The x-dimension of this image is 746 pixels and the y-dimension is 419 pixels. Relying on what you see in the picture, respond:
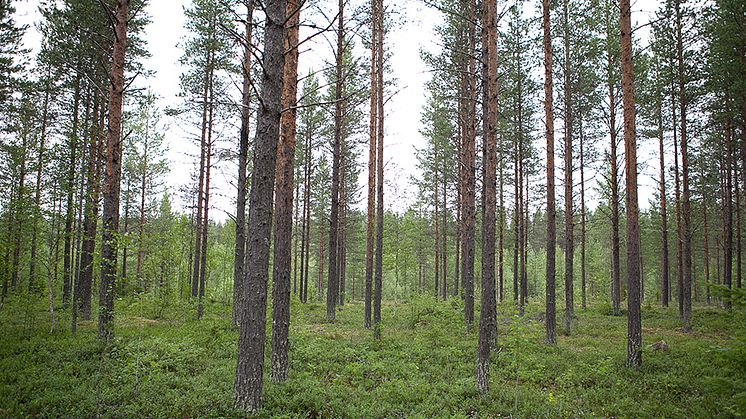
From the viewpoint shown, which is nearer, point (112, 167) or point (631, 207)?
point (112, 167)

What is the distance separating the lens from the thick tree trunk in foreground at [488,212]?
724 centimetres

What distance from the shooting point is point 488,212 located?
24.9 ft

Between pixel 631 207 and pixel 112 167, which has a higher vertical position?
pixel 112 167

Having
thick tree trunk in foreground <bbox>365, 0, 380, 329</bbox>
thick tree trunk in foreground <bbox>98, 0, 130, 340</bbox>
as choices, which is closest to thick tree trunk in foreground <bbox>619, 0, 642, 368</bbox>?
thick tree trunk in foreground <bbox>365, 0, 380, 329</bbox>

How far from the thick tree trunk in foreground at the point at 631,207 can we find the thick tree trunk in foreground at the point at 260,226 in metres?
8.75

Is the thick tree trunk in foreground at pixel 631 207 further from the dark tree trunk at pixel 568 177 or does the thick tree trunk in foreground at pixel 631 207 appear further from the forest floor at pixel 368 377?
the dark tree trunk at pixel 568 177

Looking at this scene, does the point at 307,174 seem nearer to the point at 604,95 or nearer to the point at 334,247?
the point at 334,247

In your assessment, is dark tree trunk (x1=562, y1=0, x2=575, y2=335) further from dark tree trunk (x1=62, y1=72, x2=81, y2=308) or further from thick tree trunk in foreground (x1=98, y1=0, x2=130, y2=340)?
dark tree trunk (x1=62, y1=72, x2=81, y2=308)

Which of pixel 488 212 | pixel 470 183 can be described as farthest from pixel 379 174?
pixel 488 212

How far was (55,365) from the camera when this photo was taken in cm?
745

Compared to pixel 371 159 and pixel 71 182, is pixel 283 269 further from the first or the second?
pixel 71 182

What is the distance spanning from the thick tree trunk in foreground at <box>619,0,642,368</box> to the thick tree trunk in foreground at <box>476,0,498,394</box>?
3928mm

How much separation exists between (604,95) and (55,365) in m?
21.3

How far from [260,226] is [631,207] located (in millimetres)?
9045
